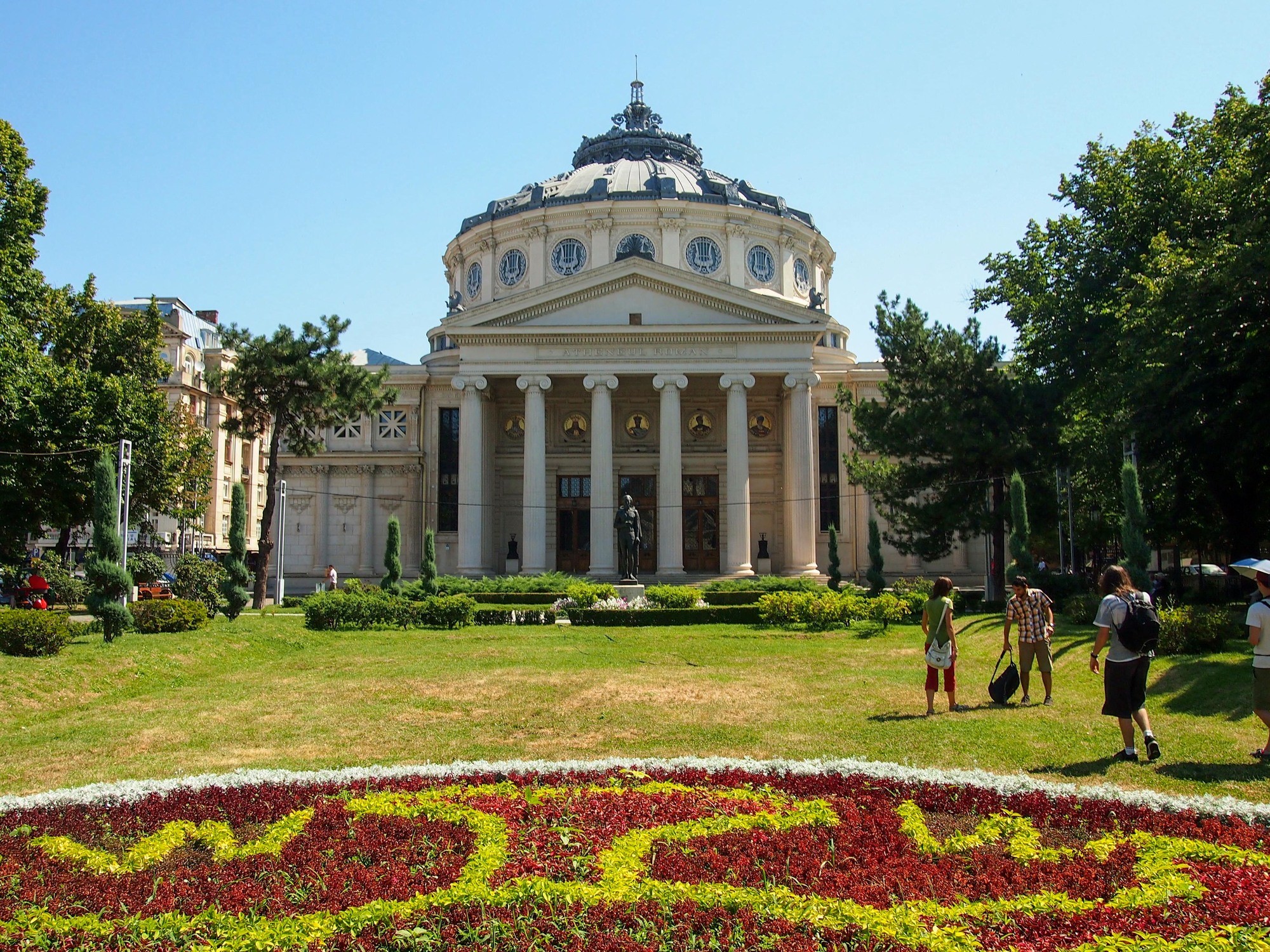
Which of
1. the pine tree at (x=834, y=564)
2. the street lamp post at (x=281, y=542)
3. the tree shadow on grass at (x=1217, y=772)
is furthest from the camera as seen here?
the pine tree at (x=834, y=564)

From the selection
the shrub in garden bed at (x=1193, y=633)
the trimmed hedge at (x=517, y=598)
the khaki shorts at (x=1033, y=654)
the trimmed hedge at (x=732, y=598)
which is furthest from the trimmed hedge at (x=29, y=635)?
the trimmed hedge at (x=732, y=598)

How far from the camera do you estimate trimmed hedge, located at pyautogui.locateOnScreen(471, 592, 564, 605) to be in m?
35.2

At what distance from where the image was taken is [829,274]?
2625 inches

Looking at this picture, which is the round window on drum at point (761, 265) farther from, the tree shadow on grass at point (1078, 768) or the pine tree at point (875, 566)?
the tree shadow on grass at point (1078, 768)

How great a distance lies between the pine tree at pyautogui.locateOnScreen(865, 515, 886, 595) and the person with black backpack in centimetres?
2324

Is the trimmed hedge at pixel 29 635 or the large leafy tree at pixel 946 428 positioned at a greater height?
the large leafy tree at pixel 946 428

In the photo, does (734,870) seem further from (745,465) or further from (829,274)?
(829,274)

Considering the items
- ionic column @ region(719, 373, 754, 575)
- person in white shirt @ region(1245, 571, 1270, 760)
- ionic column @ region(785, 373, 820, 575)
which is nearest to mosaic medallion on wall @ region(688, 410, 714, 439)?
ionic column @ region(719, 373, 754, 575)

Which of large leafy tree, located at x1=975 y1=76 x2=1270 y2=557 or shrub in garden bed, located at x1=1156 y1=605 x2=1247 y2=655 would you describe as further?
large leafy tree, located at x1=975 y1=76 x2=1270 y2=557

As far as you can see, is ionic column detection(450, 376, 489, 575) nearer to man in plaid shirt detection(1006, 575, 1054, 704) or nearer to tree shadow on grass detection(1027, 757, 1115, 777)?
man in plaid shirt detection(1006, 575, 1054, 704)

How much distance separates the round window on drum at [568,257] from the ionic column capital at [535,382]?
39.6 ft

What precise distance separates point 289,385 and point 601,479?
15.1m

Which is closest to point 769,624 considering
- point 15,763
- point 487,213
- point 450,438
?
point 15,763

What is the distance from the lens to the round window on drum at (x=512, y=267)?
194 feet
